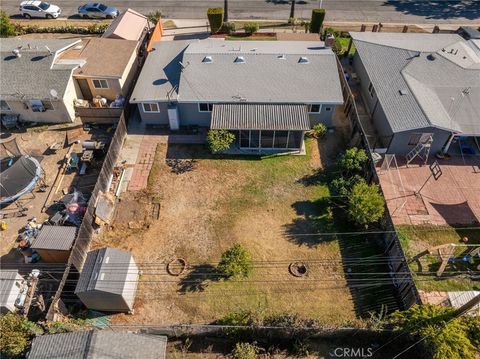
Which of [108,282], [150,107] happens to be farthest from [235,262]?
[150,107]

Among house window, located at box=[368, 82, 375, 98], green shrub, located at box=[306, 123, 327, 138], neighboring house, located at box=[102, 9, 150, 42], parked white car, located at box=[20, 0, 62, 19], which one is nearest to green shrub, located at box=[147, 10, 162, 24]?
neighboring house, located at box=[102, 9, 150, 42]

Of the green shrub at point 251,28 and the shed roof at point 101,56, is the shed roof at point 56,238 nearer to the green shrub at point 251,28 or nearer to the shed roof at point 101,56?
the shed roof at point 101,56

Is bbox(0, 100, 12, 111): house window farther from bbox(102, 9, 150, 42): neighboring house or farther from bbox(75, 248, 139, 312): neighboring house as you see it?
bbox(75, 248, 139, 312): neighboring house

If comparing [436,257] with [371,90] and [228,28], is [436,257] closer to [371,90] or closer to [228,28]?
[371,90]

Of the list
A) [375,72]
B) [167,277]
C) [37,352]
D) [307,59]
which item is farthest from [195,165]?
[375,72]

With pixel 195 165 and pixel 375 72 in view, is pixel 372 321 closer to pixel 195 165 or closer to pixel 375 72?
pixel 195 165

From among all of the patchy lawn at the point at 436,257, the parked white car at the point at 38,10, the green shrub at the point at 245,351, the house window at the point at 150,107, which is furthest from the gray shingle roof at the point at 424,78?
the parked white car at the point at 38,10
